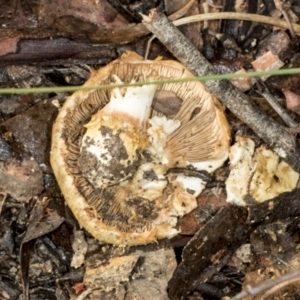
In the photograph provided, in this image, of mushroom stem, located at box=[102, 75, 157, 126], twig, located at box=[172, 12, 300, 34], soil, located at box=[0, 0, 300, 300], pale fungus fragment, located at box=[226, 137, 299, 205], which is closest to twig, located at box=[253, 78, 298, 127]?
soil, located at box=[0, 0, 300, 300]

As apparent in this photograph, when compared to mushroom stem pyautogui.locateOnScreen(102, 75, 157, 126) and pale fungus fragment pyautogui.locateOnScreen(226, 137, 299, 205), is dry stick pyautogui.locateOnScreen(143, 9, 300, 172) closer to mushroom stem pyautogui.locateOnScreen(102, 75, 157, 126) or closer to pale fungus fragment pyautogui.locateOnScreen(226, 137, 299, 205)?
pale fungus fragment pyautogui.locateOnScreen(226, 137, 299, 205)

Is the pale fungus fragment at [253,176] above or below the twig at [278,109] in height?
below

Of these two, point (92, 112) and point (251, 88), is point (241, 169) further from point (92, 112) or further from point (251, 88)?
point (92, 112)

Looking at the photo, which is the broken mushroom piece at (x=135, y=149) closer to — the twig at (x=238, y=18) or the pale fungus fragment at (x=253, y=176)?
the pale fungus fragment at (x=253, y=176)

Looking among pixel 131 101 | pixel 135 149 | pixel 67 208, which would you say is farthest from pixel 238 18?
pixel 67 208

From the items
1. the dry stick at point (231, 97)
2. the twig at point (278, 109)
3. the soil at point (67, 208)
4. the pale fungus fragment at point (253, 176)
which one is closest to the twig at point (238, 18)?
the soil at point (67, 208)

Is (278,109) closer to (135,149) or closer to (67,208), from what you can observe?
(135,149)

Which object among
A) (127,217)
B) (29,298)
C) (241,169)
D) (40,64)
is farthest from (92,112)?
(29,298)
